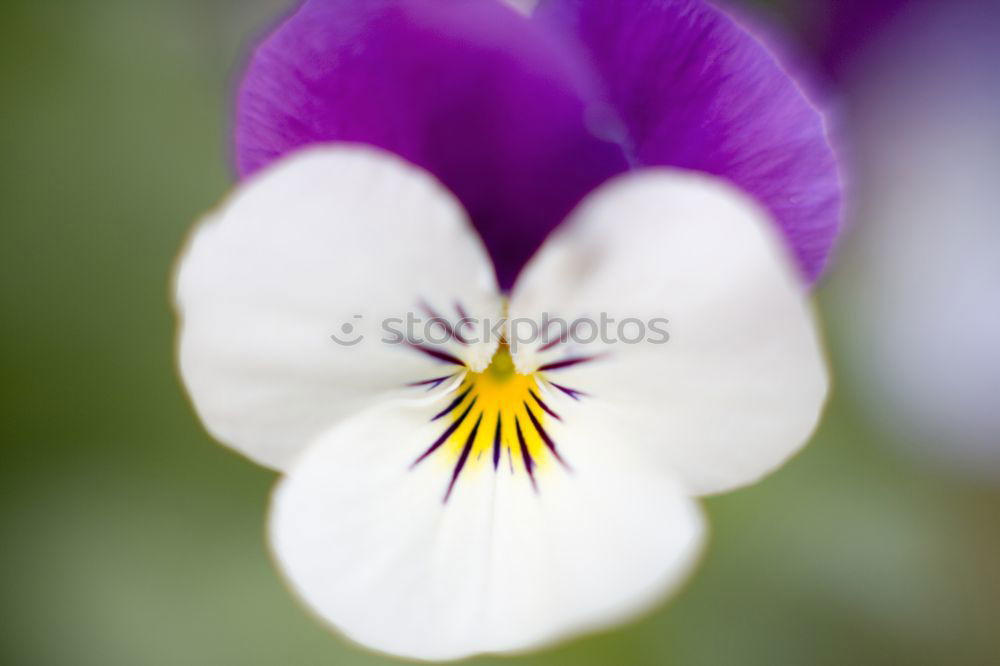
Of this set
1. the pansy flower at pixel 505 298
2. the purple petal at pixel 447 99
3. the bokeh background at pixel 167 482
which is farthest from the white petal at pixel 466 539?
the bokeh background at pixel 167 482

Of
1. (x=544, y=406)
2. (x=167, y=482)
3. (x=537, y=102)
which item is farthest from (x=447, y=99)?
(x=167, y=482)

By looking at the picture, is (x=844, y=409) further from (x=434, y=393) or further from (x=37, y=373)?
(x=37, y=373)

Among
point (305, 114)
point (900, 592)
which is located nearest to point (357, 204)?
point (305, 114)

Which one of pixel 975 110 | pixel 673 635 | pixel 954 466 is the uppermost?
pixel 975 110

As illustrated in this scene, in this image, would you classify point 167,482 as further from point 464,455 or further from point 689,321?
point 689,321

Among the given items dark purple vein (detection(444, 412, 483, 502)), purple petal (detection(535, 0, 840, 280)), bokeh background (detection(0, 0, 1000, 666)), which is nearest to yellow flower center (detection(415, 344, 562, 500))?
dark purple vein (detection(444, 412, 483, 502))
